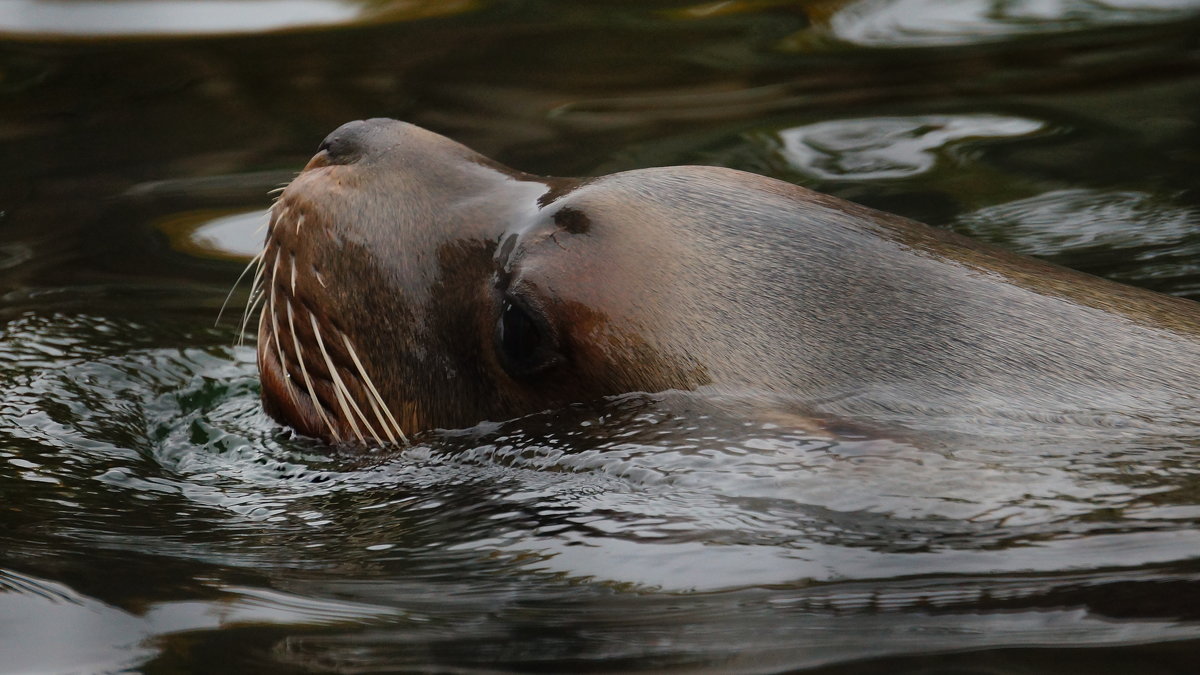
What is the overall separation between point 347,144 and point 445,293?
0.56m

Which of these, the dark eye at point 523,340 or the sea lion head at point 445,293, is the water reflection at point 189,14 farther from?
the dark eye at point 523,340

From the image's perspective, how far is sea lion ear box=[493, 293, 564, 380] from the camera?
11.8 feet

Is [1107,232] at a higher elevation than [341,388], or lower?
lower

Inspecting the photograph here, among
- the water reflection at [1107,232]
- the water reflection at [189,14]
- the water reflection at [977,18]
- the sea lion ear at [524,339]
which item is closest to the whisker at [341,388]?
the sea lion ear at [524,339]

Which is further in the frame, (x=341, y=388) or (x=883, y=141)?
(x=883, y=141)

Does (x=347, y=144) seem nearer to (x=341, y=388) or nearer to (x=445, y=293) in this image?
(x=445, y=293)

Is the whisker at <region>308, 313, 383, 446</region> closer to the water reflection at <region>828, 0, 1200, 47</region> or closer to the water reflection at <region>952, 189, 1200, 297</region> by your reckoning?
the water reflection at <region>952, 189, 1200, 297</region>

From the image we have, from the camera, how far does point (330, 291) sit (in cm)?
396

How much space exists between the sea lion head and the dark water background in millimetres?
105

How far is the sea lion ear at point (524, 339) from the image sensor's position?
3.59 m

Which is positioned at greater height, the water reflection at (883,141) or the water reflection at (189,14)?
the water reflection at (189,14)

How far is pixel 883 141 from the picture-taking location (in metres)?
6.55

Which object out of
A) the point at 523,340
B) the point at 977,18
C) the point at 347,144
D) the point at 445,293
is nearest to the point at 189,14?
the point at 977,18

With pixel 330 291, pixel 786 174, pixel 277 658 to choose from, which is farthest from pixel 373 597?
pixel 786 174
